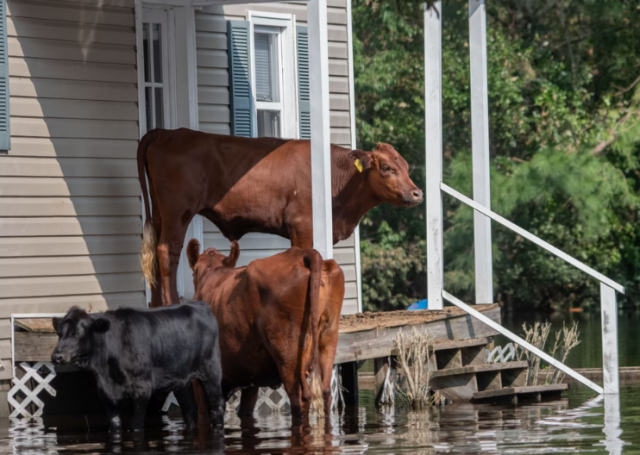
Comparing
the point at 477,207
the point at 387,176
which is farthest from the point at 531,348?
the point at 387,176

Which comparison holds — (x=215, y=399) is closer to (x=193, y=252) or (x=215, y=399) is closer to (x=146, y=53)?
(x=193, y=252)

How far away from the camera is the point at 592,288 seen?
33.4 metres

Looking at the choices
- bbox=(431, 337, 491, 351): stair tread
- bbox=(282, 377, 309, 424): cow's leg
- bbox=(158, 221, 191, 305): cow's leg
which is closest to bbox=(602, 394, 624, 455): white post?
bbox=(431, 337, 491, 351): stair tread

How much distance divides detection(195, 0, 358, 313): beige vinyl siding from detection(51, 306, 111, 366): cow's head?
3.54 m

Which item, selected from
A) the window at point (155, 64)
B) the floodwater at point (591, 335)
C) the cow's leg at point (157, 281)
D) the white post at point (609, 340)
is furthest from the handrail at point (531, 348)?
the floodwater at point (591, 335)

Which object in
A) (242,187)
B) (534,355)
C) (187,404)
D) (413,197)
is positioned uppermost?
(242,187)

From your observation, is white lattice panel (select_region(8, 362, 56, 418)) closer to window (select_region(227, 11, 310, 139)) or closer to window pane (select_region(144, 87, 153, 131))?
window pane (select_region(144, 87, 153, 131))

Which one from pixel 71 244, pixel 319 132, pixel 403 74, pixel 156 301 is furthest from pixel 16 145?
pixel 403 74

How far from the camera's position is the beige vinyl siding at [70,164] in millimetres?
10688

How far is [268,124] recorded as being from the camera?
1280 cm

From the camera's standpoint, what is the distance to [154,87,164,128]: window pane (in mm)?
12031

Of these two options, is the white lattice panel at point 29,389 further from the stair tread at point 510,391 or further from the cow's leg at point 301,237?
the stair tread at point 510,391

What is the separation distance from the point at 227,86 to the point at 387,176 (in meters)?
2.12

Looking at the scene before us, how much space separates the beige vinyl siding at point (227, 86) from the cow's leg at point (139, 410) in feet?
11.3
